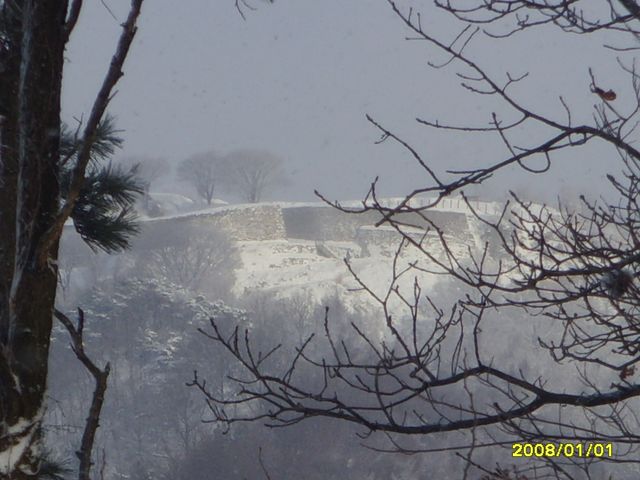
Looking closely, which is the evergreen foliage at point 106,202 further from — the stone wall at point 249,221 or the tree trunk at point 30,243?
the stone wall at point 249,221

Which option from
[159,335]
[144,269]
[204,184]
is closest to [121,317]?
[159,335]

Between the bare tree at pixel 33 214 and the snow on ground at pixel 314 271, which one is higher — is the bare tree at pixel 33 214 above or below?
below

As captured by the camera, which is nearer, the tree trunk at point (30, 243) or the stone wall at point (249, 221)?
the tree trunk at point (30, 243)

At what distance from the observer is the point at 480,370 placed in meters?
1.88

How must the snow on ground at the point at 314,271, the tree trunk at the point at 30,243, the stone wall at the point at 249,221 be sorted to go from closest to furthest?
the tree trunk at the point at 30,243, the snow on ground at the point at 314,271, the stone wall at the point at 249,221

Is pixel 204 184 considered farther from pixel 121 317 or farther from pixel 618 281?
pixel 618 281

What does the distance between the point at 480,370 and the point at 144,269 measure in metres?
26.9

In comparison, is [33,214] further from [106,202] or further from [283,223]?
[283,223]
